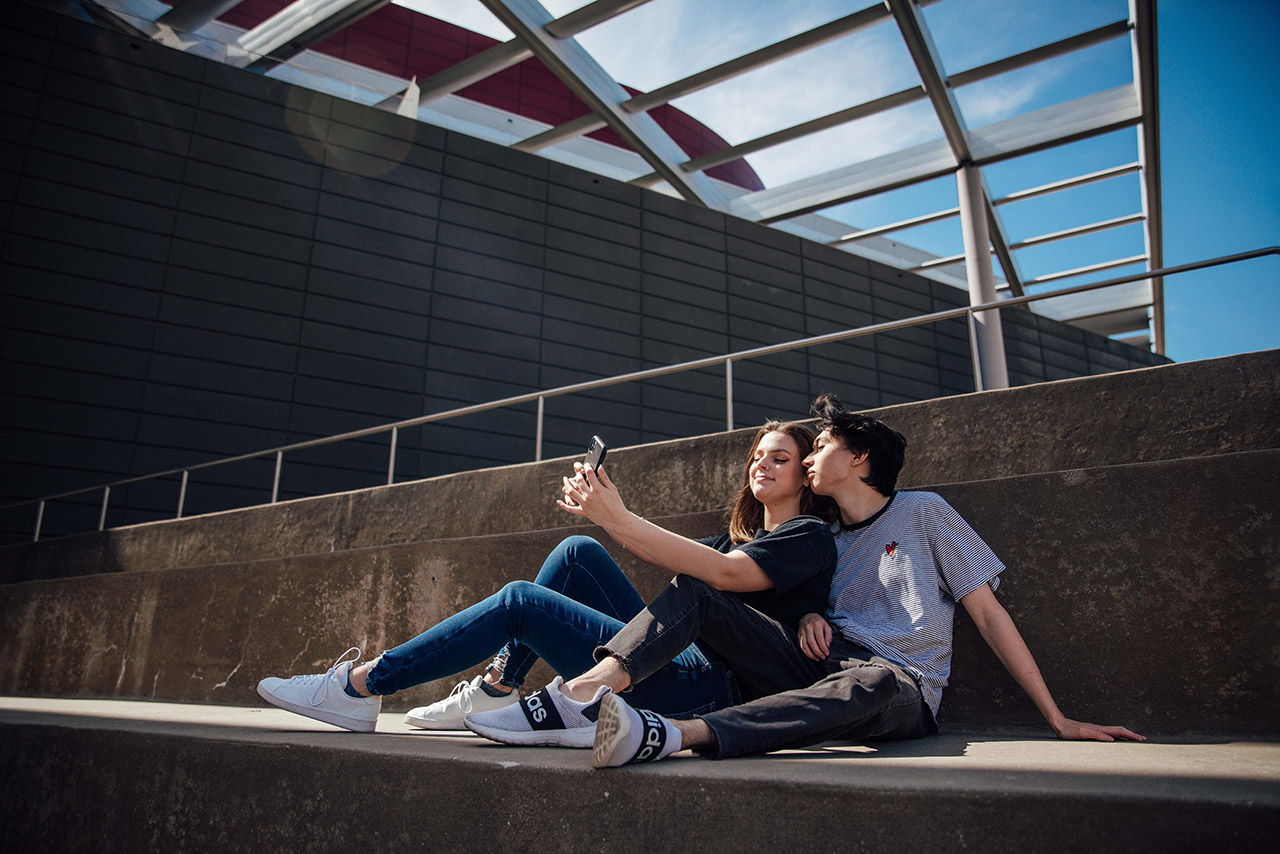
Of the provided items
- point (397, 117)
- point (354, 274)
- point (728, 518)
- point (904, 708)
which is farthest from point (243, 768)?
point (397, 117)

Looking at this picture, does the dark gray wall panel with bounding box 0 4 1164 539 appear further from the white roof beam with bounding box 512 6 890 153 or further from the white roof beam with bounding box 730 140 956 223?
the white roof beam with bounding box 730 140 956 223

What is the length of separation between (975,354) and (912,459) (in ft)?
3.71

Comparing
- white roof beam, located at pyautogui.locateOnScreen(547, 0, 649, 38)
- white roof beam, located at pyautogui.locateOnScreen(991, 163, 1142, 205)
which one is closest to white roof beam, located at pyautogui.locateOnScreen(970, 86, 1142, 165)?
white roof beam, located at pyautogui.locateOnScreen(991, 163, 1142, 205)

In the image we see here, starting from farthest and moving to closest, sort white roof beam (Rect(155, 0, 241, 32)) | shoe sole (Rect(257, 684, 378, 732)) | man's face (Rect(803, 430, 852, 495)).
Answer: white roof beam (Rect(155, 0, 241, 32)) < man's face (Rect(803, 430, 852, 495)) < shoe sole (Rect(257, 684, 378, 732))

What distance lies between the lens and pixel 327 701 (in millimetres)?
2273

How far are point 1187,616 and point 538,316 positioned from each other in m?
9.93

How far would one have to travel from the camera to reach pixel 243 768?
1.96m

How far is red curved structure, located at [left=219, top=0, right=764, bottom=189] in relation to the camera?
1486 cm

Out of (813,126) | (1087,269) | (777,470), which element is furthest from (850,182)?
(777,470)

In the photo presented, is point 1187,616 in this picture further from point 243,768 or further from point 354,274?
point 354,274

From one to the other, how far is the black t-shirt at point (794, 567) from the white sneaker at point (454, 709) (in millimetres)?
833

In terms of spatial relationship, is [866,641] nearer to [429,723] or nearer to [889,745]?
[889,745]

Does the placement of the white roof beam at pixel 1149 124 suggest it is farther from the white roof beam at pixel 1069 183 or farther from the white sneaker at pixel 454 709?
the white sneaker at pixel 454 709

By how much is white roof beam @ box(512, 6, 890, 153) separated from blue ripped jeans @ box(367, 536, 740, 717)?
9.75 metres
